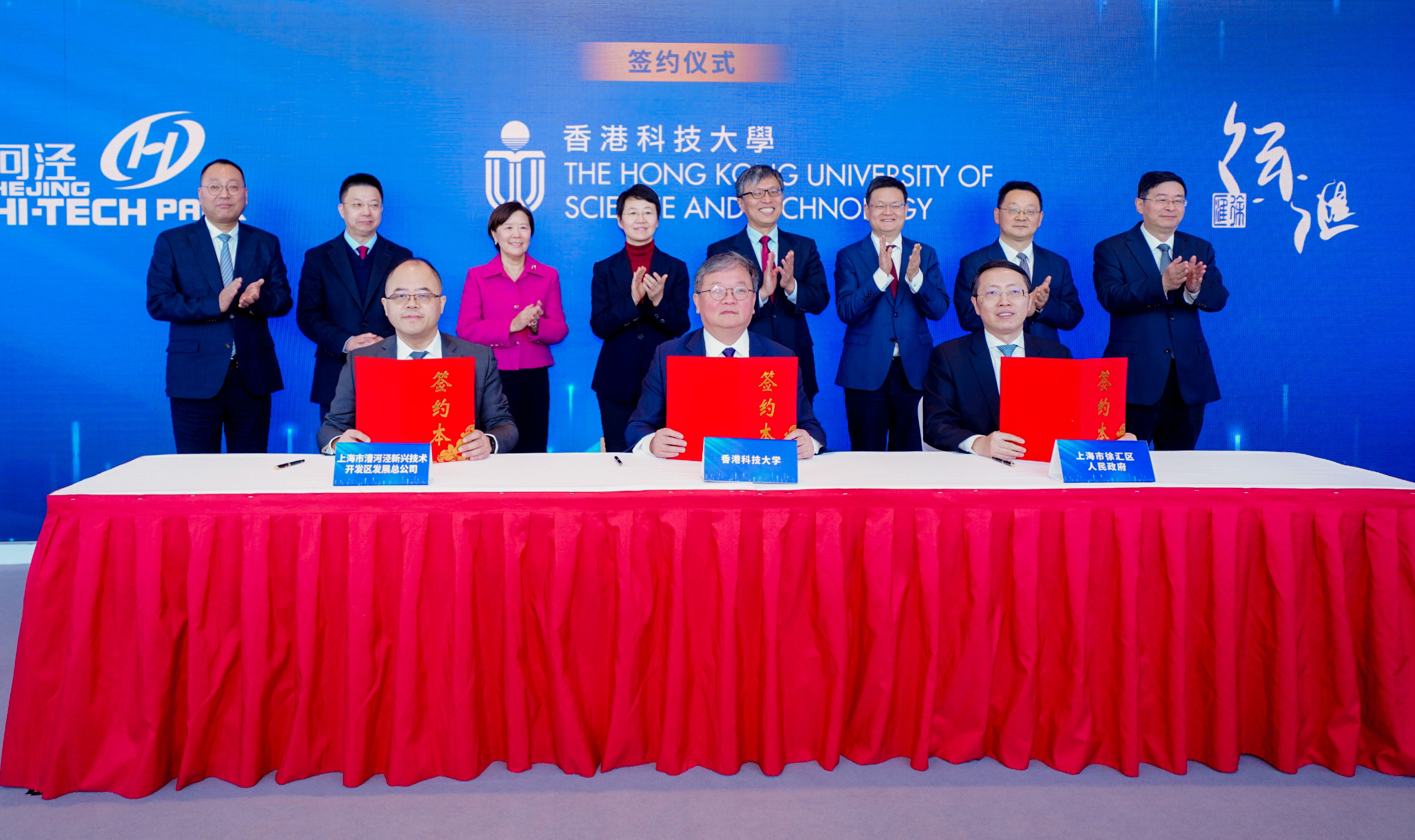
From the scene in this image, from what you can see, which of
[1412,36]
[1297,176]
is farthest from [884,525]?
[1412,36]

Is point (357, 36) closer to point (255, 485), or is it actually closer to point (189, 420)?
point (189, 420)

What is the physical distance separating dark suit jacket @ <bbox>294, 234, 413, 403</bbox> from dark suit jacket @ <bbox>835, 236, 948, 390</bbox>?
1.78 meters

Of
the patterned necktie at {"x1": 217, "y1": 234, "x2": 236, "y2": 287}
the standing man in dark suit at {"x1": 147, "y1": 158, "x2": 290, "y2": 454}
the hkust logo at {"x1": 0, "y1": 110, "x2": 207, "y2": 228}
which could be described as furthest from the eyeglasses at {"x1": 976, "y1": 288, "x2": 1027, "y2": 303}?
the hkust logo at {"x1": 0, "y1": 110, "x2": 207, "y2": 228}

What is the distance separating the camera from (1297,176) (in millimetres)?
4145

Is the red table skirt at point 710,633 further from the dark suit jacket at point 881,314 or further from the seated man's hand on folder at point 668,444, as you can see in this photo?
the dark suit jacket at point 881,314

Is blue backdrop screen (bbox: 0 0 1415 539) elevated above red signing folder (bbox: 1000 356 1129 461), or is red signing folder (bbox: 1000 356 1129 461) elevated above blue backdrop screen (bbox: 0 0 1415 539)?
blue backdrop screen (bbox: 0 0 1415 539)

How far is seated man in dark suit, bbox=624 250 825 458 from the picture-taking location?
2.16 m

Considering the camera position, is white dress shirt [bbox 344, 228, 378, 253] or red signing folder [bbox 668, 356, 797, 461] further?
white dress shirt [bbox 344, 228, 378, 253]

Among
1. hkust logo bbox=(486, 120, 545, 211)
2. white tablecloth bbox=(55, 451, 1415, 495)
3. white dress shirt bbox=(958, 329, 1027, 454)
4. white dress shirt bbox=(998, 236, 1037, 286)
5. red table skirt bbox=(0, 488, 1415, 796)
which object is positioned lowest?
red table skirt bbox=(0, 488, 1415, 796)

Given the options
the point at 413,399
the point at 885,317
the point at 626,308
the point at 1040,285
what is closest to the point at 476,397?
the point at 413,399

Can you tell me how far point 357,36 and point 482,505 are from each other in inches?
122

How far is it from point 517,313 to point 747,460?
6.60 ft

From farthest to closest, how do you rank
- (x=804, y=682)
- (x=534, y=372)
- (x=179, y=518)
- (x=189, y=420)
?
1. (x=534, y=372)
2. (x=189, y=420)
3. (x=804, y=682)
4. (x=179, y=518)

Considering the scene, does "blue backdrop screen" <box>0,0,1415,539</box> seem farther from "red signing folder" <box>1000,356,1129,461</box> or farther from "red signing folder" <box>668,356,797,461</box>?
"red signing folder" <box>668,356,797,461</box>
